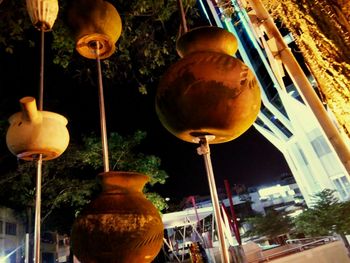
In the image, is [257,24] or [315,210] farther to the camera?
[315,210]

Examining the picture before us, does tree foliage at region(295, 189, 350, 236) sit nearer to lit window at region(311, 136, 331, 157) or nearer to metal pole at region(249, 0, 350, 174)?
lit window at region(311, 136, 331, 157)

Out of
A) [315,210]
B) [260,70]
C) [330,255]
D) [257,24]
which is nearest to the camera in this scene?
[257,24]

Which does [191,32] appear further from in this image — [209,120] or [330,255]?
[330,255]

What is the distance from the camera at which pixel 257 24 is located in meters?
2.11

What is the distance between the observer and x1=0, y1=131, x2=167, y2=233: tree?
1138cm

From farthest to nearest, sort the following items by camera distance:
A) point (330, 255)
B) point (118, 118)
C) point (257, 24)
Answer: point (118, 118)
point (330, 255)
point (257, 24)

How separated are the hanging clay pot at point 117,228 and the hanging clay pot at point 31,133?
0.61 metres

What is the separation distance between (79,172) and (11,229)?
1324cm

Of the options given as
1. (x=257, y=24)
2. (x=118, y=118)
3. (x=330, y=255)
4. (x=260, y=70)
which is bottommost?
(x=330, y=255)

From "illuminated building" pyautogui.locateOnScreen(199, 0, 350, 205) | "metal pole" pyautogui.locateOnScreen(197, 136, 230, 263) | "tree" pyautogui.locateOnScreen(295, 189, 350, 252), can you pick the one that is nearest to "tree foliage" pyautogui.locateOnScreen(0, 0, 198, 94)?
"metal pole" pyautogui.locateOnScreen(197, 136, 230, 263)

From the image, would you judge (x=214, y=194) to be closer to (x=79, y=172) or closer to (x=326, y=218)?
(x=79, y=172)

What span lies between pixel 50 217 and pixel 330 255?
11.9 metres

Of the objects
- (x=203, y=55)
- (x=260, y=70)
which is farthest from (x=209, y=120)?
(x=260, y=70)

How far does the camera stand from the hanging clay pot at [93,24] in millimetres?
1910
